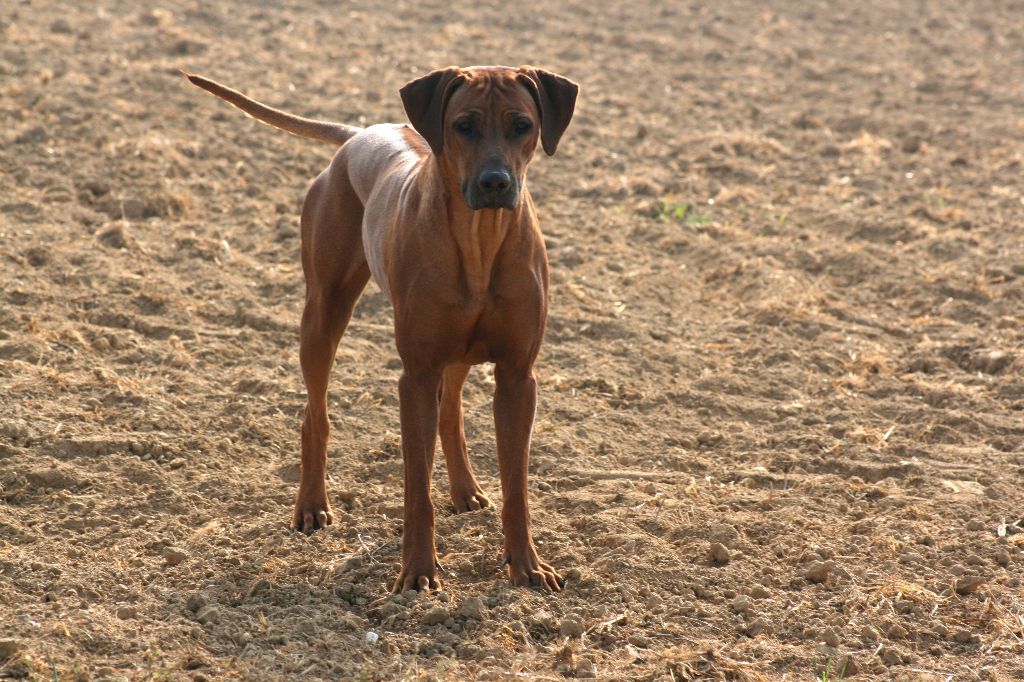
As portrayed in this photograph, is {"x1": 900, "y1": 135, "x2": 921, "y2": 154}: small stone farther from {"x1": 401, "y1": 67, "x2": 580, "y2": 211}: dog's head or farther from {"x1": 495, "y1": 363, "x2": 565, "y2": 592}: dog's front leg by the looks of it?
{"x1": 495, "y1": 363, "x2": 565, "y2": 592}: dog's front leg

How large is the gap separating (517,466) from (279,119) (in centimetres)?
207

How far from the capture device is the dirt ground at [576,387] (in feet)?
14.4

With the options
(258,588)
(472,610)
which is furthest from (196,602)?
(472,610)

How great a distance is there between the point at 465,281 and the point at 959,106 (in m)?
8.63

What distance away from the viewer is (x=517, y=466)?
4742 mm

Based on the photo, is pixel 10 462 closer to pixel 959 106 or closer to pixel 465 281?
pixel 465 281

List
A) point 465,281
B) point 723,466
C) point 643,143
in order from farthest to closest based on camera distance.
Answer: point 643,143 → point 723,466 → point 465,281

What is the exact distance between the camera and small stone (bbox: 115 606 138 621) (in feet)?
14.2

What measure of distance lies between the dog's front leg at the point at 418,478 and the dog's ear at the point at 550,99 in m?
0.95

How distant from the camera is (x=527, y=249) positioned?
4574 mm

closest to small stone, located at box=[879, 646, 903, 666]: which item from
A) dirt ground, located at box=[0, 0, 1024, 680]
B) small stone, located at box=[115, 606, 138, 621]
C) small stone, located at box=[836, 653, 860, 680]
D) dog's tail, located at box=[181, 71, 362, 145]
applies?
dirt ground, located at box=[0, 0, 1024, 680]

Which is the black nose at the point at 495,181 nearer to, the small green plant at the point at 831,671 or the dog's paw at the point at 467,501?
the dog's paw at the point at 467,501

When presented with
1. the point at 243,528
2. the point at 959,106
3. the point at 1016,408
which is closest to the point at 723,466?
the point at 1016,408

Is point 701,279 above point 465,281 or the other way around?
the other way around
